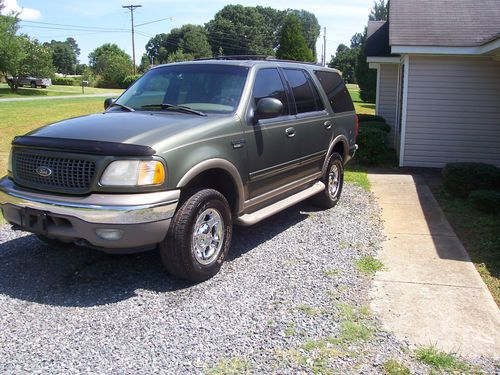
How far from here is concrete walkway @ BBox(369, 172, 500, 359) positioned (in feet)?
12.3

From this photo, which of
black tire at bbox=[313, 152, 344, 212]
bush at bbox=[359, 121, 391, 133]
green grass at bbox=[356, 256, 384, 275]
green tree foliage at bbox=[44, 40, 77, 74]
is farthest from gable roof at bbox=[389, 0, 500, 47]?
green tree foliage at bbox=[44, 40, 77, 74]

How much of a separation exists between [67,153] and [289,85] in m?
2.92

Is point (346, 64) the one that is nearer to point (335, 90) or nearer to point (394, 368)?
point (335, 90)

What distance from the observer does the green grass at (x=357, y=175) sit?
9.48 metres

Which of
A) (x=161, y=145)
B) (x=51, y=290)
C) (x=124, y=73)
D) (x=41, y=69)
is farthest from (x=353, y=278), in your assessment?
(x=124, y=73)

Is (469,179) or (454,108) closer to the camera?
(469,179)

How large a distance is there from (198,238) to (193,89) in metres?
1.75

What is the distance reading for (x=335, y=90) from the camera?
7391 millimetres

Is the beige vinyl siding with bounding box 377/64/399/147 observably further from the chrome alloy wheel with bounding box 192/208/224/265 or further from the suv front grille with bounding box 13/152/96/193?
the suv front grille with bounding box 13/152/96/193

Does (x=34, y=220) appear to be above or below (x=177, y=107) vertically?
below

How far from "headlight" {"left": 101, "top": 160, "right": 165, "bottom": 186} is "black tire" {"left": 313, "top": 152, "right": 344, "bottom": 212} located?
3467mm

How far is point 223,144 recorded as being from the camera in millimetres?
4711

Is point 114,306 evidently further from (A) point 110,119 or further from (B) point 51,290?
(A) point 110,119

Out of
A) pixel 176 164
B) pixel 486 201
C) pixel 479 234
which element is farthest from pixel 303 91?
pixel 486 201
